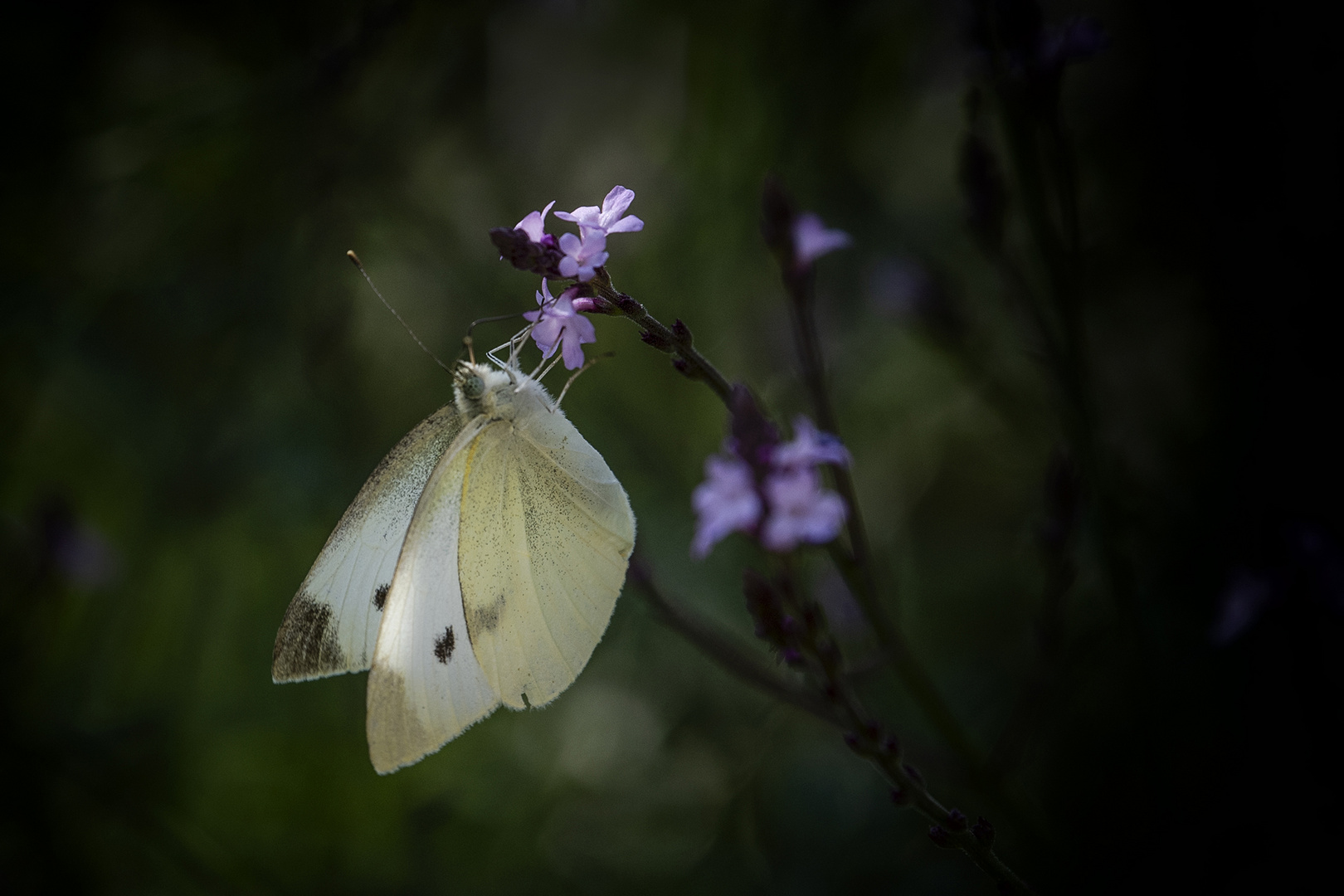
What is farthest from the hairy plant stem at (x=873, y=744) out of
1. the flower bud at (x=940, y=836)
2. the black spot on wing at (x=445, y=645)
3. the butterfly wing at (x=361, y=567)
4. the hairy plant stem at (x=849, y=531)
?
the butterfly wing at (x=361, y=567)

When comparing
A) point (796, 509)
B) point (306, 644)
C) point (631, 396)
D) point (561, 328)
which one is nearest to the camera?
point (796, 509)

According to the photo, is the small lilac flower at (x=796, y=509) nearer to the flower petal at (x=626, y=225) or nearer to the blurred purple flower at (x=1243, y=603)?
the flower petal at (x=626, y=225)

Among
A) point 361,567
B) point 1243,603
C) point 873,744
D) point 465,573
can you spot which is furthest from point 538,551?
point 1243,603

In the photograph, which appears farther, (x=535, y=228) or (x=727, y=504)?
(x=535, y=228)

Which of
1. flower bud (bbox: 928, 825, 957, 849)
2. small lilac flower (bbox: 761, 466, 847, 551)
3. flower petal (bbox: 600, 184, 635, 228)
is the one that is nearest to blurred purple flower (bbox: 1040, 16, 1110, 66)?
flower petal (bbox: 600, 184, 635, 228)

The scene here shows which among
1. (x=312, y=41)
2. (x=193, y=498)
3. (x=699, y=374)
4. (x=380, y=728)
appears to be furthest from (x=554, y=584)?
(x=312, y=41)

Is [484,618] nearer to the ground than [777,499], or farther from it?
farther from it

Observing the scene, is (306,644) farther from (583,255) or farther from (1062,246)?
(1062,246)
